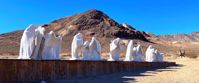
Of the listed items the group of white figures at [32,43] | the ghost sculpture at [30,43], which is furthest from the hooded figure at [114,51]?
the ghost sculpture at [30,43]

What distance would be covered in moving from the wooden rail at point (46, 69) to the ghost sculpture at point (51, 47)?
188cm

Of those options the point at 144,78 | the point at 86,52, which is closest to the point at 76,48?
the point at 86,52

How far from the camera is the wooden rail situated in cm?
1373

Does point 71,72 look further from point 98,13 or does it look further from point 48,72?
point 98,13

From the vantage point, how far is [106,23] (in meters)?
120

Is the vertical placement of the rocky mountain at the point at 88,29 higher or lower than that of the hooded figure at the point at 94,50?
higher

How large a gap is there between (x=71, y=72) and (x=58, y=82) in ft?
7.48

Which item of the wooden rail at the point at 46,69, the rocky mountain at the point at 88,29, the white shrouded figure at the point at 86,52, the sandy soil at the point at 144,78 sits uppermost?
the rocky mountain at the point at 88,29

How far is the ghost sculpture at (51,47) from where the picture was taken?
19855 mm

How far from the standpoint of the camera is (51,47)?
20.6 m

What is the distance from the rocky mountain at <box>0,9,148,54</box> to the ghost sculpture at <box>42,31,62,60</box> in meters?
75.6

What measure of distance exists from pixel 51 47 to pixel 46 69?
4.71 m

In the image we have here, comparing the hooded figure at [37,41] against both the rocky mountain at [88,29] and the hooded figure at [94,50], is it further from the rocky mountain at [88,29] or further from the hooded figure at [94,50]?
the rocky mountain at [88,29]

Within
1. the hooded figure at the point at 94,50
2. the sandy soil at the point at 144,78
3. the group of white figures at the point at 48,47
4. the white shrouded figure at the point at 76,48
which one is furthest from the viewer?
the hooded figure at the point at 94,50
